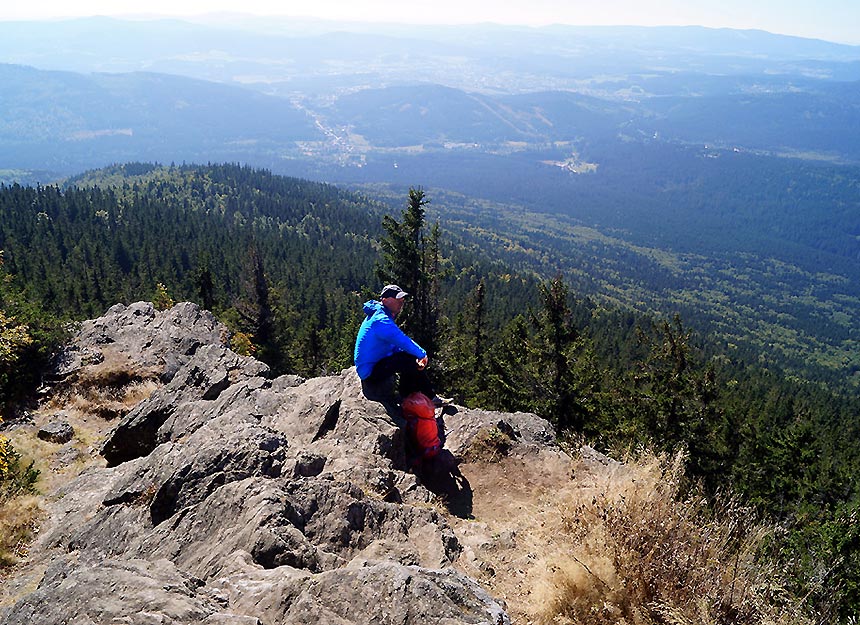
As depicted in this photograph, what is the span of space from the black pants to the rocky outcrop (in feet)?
1.58

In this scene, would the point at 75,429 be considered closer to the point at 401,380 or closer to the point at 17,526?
the point at 17,526

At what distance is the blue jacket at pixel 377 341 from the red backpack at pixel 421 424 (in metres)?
1.23

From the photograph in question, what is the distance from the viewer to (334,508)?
7.46 metres

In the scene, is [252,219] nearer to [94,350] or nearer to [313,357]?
[313,357]

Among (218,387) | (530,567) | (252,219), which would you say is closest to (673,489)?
(530,567)

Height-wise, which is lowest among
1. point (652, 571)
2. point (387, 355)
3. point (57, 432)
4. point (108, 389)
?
point (108, 389)

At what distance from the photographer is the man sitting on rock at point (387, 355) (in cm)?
1079

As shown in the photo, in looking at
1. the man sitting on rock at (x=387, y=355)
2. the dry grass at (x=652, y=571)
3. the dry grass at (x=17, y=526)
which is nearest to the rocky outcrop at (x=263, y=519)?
the dry grass at (x=17, y=526)

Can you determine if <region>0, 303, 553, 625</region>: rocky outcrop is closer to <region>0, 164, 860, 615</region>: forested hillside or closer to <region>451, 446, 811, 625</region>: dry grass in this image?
<region>451, 446, 811, 625</region>: dry grass

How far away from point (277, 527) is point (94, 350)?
2074 centimetres

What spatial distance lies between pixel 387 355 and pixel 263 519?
17.3ft

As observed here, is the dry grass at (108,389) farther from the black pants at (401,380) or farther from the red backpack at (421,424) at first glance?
the red backpack at (421,424)

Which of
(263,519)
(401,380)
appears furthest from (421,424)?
(263,519)

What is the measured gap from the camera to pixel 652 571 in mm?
5641
